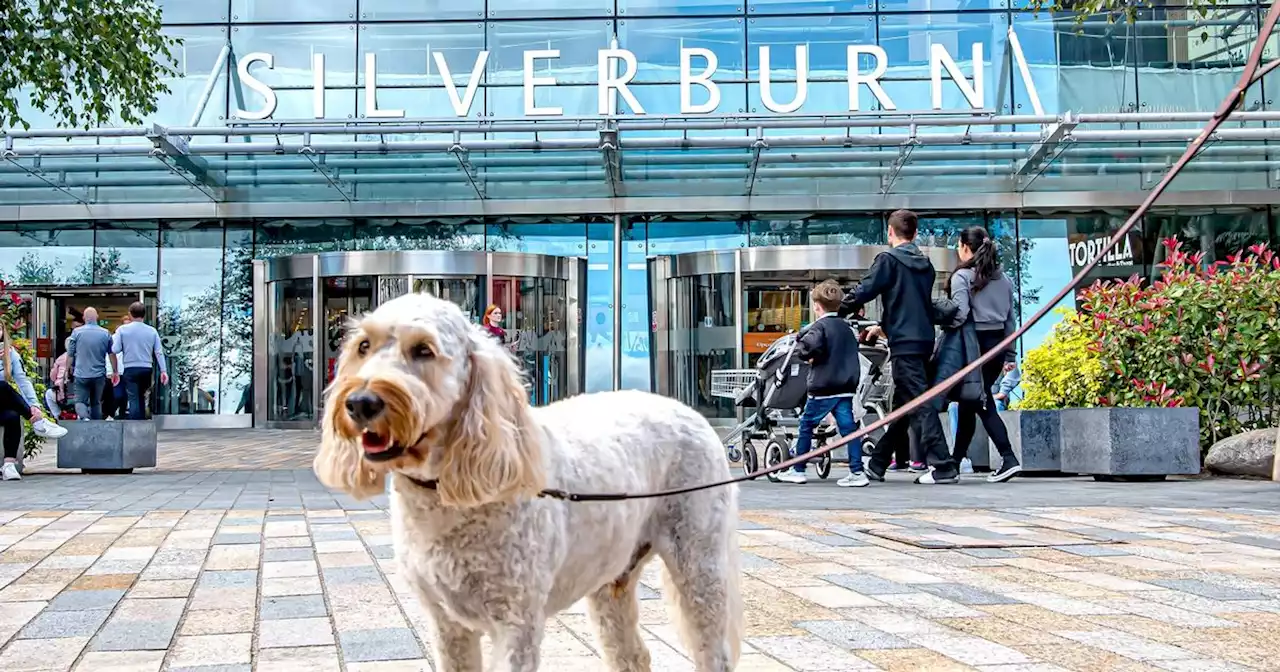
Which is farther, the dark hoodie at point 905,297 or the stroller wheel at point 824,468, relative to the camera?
the stroller wheel at point 824,468

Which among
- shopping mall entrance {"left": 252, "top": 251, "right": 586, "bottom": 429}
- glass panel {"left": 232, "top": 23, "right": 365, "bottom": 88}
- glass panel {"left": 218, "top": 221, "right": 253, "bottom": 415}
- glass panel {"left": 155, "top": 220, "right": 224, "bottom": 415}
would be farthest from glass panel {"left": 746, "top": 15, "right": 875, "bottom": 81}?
glass panel {"left": 155, "top": 220, "right": 224, "bottom": 415}

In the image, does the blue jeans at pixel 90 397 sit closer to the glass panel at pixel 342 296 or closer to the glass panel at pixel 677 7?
the glass panel at pixel 342 296

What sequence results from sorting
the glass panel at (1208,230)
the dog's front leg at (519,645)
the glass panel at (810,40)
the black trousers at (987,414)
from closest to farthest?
the dog's front leg at (519,645)
the black trousers at (987,414)
the glass panel at (1208,230)
the glass panel at (810,40)

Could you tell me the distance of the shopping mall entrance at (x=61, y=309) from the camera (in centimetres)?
2080

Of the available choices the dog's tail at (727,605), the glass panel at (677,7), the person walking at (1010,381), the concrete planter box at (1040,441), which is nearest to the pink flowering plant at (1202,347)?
the concrete planter box at (1040,441)

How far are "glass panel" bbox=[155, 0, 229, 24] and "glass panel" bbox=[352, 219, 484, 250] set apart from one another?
16.4ft

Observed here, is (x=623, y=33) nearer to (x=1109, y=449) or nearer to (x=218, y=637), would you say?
(x=1109, y=449)

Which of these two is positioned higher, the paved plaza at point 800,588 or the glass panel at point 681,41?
the glass panel at point 681,41

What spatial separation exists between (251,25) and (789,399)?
1587 cm

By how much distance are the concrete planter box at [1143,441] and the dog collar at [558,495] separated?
759 cm

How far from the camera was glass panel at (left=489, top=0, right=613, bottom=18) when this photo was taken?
72.1ft

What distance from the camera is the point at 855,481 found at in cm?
925

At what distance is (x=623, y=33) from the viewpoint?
71.7ft

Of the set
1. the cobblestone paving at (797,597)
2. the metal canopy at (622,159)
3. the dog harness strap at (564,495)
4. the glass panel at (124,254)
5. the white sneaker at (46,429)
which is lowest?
the cobblestone paving at (797,597)
